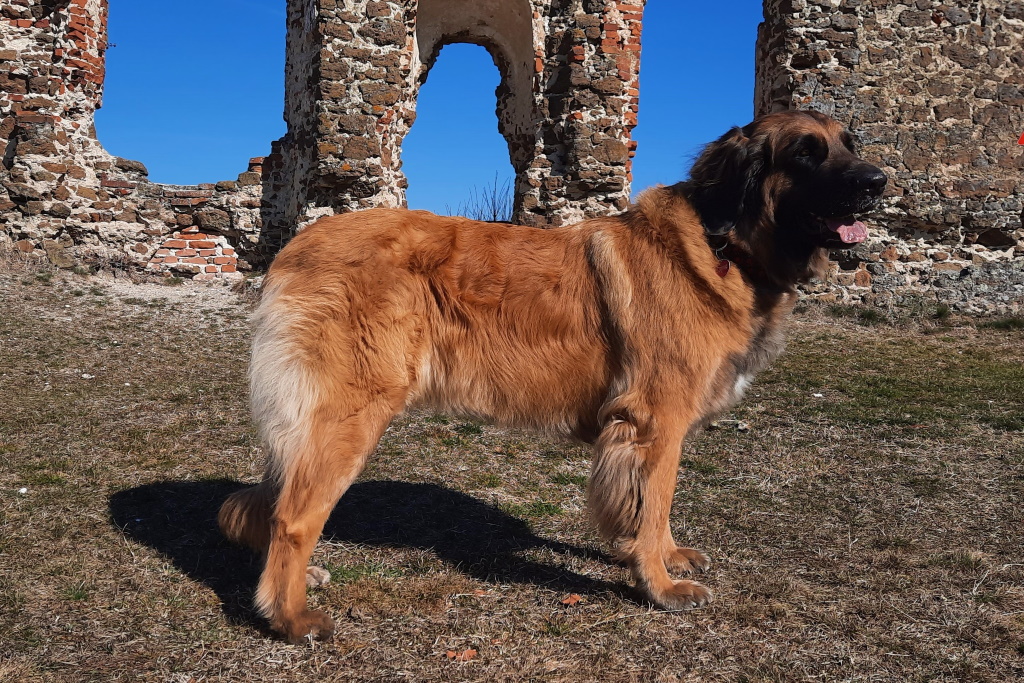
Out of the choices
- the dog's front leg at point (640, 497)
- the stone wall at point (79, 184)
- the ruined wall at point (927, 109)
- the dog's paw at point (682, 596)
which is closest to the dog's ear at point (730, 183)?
the dog's front leg at point (640, 497)

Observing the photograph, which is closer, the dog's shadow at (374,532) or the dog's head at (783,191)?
the dog's head at (783,191)

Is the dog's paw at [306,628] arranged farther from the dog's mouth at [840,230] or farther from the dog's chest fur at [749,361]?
the dog's mouth at [840,230]

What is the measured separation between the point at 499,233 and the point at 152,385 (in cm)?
444

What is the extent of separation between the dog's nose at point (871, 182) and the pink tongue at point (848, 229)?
0.47 feet

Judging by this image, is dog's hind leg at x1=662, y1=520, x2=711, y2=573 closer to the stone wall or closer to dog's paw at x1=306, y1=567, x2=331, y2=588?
dog's paw at x1=306, y1=567, x2=331, y2=588

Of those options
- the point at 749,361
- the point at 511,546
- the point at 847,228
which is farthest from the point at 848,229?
the point at 511,546

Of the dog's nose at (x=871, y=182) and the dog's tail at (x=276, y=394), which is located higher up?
the dog's nose at (x=871, y=182)

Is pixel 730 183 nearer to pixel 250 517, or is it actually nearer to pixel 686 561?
pixel 686 561

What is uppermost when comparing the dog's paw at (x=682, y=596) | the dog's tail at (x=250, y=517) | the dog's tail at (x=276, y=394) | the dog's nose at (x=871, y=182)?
the dog's nose at (x=871, y=182)

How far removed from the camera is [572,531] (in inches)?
151

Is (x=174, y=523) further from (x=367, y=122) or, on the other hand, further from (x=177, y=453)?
(x=367, y=122)

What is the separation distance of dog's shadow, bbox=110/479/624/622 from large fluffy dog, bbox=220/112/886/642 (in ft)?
0.92

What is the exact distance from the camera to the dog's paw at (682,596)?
297 cm

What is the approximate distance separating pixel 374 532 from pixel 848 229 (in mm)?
2486
